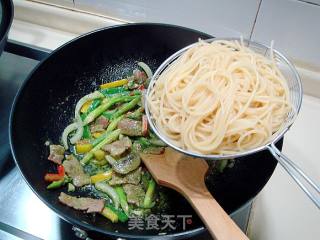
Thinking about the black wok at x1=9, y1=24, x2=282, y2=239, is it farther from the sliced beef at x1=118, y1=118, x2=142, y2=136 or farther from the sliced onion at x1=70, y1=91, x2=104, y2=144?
the sliced beef at x1=118, y1=118, x2=142, y2=136

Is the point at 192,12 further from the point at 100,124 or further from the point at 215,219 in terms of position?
the point at 215,219

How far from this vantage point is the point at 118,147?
37.0 inches

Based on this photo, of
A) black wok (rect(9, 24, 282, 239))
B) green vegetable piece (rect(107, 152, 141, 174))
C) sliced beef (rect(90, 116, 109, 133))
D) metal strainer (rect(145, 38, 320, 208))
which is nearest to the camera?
metal strainer (rect(145, 38, 320, 208))

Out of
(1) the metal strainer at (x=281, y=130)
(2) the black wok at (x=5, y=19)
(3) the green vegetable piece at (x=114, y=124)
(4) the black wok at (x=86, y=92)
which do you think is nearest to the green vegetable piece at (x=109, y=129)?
(3) the green vegetable piece at (x=114, y=124)

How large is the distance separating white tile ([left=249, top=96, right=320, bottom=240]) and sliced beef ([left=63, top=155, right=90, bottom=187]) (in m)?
0.42

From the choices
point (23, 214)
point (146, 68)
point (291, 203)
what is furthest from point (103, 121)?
point (291, 203)

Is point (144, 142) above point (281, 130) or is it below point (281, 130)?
below

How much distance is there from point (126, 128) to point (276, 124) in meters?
0.41

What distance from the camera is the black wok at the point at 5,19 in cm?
91

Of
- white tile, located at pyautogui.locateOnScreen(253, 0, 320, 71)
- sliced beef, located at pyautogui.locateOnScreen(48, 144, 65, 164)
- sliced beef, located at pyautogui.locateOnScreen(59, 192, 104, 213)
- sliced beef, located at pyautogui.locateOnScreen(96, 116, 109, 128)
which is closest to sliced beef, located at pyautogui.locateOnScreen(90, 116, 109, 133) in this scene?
sliced beef, located at pyautogui.locateOnScreen(96, 116, 109, 128)

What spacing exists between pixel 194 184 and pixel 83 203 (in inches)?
10.2

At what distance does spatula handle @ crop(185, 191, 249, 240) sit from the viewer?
0.66 m

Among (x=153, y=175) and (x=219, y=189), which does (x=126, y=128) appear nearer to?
(x=153, y=175)

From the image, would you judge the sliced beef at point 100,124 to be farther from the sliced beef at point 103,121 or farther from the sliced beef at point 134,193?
the sliced beef at point 134,193
